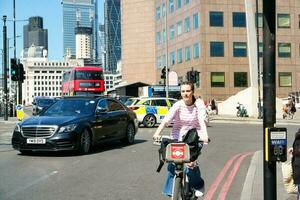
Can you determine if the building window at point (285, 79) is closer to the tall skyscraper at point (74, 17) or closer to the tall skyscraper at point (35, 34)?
the tall skyscraper at point (35, 34)

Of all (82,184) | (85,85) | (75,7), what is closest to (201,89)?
(85,85)

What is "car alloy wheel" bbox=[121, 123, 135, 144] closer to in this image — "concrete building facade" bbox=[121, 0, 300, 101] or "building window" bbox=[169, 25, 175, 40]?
"concrete building facade" bbox=[121, 0, 300, 101]

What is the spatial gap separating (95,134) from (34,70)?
80.8m

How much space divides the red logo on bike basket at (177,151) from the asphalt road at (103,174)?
2361mm

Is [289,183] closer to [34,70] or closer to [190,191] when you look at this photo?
[190,191]

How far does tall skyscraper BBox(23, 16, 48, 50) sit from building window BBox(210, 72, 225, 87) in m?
26.9

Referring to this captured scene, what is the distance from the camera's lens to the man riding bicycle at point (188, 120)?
6281 millimetres

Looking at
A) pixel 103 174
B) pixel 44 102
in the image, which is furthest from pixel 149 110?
pixel 44 102

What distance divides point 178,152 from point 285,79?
6617 cm

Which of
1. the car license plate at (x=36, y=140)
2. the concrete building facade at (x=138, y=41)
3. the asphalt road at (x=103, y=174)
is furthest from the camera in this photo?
Result: the concrete building facade at (x=138, y=41)

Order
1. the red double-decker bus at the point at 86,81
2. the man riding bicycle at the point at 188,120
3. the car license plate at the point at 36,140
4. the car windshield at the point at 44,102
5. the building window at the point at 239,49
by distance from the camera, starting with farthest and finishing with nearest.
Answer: the building window at the point at 239,49 < the car windshield at the point at 44,102 < the red double-decker bus at the point at 86,81 < the car license plate at the point at 36,140 < the man riding bicycle at the point at 188,120

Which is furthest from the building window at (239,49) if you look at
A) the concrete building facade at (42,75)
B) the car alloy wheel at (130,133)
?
the car alloy wheel at (130,133)

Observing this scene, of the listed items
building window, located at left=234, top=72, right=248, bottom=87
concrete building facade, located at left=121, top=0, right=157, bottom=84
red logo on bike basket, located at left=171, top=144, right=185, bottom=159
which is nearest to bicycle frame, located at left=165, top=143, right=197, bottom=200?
red logo on bike basket, located at left=171, top=144, right=185, bottom=159

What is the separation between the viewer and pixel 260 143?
57.6 ft
